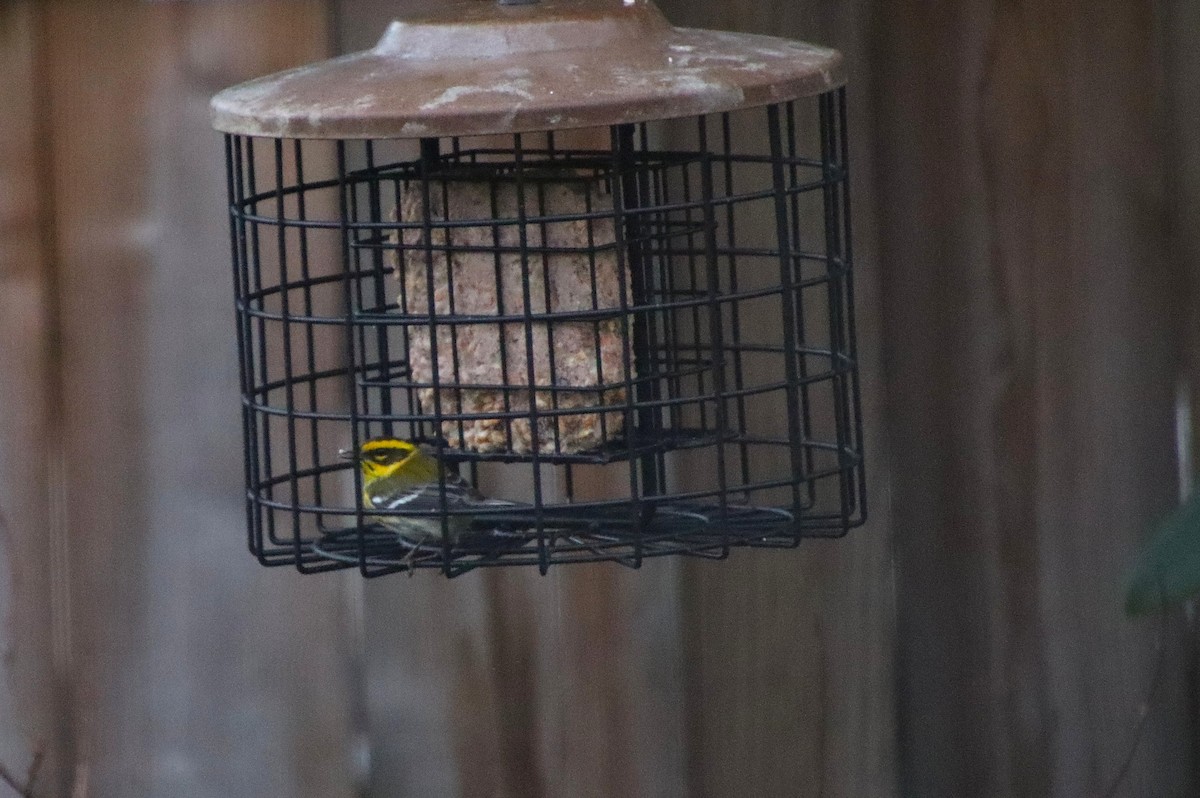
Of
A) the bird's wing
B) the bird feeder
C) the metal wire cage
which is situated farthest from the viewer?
the bird's wing

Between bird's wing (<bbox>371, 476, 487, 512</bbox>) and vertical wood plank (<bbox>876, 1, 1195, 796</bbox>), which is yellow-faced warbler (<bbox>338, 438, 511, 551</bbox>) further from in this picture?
vertical wood plank (<bbox>876, 1, 1195, 796</bbox>)

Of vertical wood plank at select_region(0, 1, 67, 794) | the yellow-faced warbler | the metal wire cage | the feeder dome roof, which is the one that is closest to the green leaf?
the metal wire cage

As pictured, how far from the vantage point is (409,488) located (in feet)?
7.75

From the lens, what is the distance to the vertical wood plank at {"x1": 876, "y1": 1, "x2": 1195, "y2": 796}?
274cm

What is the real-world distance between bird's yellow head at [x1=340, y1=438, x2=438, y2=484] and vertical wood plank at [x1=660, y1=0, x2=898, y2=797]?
53 cm

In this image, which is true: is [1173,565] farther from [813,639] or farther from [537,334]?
[813,639]

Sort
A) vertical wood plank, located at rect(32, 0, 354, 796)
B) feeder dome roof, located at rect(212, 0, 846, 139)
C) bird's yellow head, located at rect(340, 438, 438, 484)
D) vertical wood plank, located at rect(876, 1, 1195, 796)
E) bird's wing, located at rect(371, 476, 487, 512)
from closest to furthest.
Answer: feeder dome roof, located at rect(212, 0, 846, 139) → bird's wing, located at rect(371, 476, 487, 512) → bird's yellow head, located at rect(340, 438, 438, 484) → vertical wood plank, located at rect(32, 0, 354, 796) → vertical wood plank, located at rect(876, 1, 1195, 796)

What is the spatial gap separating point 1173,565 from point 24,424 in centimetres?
184

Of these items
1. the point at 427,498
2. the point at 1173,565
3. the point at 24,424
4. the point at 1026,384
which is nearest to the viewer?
the point at 1173,565

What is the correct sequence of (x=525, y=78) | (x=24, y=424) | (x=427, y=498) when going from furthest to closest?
(x=24, y=424), (x=427, y=498), (x=525, y=78)

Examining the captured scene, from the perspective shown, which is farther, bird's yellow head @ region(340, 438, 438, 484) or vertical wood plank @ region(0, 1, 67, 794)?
vertical wood plank @ region(0, 1, 67, 794)

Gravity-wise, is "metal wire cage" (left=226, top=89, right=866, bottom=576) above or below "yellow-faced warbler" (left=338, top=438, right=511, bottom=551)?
above

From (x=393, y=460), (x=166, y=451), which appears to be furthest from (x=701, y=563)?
(x=166, y=451)

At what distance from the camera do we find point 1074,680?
2865mm
